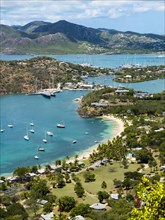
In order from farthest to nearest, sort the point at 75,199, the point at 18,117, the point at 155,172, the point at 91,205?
1. the point at 18,117
2. the point at 155,172
3. the point at 75,199
4. the point at 91,205

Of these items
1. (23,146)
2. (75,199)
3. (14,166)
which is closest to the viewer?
(75,199)

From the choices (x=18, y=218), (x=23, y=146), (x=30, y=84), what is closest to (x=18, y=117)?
(x=23, y=146)

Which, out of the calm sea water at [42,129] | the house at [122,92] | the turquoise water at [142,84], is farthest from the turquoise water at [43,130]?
the turquoise water at [142,84]

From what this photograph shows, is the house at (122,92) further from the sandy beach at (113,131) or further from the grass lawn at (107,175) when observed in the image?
the grass lawn at (107,175)

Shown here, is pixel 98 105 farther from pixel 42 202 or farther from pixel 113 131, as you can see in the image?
pixel 42 202

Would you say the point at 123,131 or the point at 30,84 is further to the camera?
the point at 30,84

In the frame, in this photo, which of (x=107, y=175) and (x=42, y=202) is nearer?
(x=42, y=202)

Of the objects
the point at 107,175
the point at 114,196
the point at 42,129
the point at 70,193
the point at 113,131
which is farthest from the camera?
the point at 42,129

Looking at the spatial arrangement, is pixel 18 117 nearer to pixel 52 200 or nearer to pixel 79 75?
pixel 52 200

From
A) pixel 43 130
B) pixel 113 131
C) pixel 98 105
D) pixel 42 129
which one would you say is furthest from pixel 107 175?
pixel 98 105
